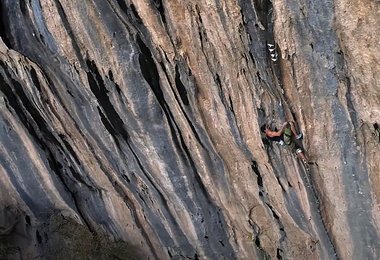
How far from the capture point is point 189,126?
1047cm

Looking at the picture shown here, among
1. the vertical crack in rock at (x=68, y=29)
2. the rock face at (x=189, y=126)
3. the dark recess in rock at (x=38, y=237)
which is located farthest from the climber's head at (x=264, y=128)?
the dark recess in rock at (x=38, y=237)

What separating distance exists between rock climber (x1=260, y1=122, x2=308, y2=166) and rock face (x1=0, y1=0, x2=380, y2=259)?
179 mm

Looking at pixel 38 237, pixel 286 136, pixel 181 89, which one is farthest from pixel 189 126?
pixel 38 237

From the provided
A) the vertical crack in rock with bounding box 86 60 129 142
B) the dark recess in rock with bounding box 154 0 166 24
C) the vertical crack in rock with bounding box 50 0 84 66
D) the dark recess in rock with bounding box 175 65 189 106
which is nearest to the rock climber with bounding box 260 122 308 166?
the dark recess in rock with bounding box 175 65 189 106

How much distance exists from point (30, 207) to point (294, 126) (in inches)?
291

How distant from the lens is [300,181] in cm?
1061

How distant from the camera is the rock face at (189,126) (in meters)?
8.77

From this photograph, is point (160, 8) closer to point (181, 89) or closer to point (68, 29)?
point (181, 89)

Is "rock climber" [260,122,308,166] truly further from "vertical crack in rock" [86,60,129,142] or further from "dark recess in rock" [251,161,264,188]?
"vertical crack in rock" [86,60,129,142]

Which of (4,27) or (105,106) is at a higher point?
(4,27)

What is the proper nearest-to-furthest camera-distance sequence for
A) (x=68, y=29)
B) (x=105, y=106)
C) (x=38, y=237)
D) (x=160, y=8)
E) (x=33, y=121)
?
(x=160, y=8)
(x=68, y=29)
(x=105, y=106)
(x=33, y=121)
(x=38, y=237)

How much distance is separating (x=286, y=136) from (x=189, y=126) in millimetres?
2109

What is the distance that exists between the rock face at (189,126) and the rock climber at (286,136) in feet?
0.59

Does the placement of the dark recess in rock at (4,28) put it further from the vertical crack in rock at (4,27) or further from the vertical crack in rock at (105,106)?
the vertical crack in rock at (105,106)
